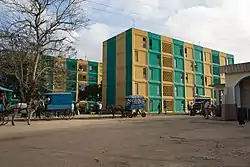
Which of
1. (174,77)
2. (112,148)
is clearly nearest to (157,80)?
(174,77)

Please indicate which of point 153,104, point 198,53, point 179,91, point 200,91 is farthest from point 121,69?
point 198,53

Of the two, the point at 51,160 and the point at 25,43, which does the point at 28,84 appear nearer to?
the point at 25,43

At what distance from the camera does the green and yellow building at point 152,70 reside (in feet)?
174

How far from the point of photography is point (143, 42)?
54.8 meters

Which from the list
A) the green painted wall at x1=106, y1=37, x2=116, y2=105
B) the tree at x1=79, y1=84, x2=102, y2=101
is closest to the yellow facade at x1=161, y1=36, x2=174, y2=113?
the green painted wall at x1=106, y1=37, x2=116, y2=105

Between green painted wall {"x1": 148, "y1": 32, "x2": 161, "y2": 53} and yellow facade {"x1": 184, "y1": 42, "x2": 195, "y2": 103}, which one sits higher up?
green painted wall {"x1": 148, "y1": 32, "x2": 161, "y2": 53}

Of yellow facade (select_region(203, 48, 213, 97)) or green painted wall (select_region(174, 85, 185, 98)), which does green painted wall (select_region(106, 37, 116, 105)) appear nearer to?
green painted wall (select_region(174, 85, 185, 98))

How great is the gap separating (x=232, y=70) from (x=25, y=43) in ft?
67.7

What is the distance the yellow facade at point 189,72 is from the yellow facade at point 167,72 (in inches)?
182

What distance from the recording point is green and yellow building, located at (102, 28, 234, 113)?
53.0 metres

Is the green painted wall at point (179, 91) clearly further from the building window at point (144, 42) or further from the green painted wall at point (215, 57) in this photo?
the green painted wall at point (215, 57)

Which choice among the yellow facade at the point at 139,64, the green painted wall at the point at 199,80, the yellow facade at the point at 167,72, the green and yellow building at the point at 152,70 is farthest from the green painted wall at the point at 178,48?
the yellow facade at the point at 139,64

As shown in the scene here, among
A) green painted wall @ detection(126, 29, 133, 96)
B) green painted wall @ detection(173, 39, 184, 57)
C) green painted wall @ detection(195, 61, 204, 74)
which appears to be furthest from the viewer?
green painted wall @ detection(195, 61, 204, 74)

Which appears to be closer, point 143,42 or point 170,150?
point 170,150
